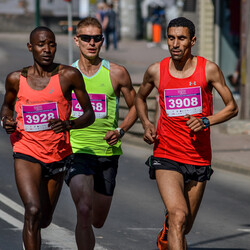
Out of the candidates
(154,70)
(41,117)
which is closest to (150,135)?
(154,70)

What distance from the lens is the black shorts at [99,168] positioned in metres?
7.24

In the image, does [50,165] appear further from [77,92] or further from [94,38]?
[94,38]

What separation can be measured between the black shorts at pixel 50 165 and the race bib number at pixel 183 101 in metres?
0.93

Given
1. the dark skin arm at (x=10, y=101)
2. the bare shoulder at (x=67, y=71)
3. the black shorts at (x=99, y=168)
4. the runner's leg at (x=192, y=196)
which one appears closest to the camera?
the dark skin arm at (x=10, y=101)

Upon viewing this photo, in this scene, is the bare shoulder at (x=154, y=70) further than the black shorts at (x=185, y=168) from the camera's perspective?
Answer: Yes

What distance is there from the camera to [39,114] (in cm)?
669

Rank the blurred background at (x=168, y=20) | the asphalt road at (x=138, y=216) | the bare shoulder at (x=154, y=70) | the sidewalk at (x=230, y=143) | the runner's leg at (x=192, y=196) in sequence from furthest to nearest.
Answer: the blurred background at (x=168, y=20)
the sidewalk at (x=230, y=143)
the asphalt road at (x=138, y=216)
the bare shoulder at (x=154, y=70)
the runner's leg at (x=192, y=196)

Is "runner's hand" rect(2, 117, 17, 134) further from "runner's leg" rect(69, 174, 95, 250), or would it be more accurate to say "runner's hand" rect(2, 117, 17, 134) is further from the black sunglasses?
the black sunglasses

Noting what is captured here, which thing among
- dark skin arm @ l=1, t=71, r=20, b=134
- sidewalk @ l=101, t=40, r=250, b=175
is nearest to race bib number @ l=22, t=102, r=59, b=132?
dark skin arm @ l=1, t=71, r=20, b=134

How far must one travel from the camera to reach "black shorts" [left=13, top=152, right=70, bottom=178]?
6.77 metres

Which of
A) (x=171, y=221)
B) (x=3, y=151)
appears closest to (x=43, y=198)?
(x=171, y=221)

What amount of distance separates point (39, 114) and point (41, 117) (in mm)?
28

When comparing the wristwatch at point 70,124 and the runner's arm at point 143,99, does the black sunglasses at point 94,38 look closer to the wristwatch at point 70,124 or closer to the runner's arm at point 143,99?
the runner's arm at point 143,99

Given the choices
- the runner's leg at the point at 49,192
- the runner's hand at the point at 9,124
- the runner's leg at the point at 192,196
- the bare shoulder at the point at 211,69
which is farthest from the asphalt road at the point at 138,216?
the bare shoulder at the point at 211,69
